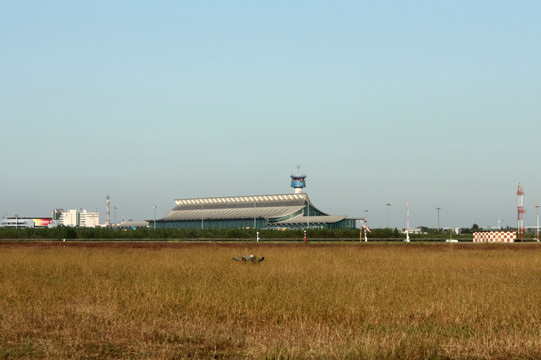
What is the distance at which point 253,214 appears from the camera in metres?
134

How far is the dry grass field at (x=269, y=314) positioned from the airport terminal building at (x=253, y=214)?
333ft

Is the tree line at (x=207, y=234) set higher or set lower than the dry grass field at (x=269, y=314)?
lower

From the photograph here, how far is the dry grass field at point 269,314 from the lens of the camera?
9.84 m

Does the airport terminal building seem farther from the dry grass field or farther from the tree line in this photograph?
the dry grass field

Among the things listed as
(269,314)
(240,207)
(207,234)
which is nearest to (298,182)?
(240,207)

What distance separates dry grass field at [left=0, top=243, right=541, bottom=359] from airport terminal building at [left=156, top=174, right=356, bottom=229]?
10153 centimetres

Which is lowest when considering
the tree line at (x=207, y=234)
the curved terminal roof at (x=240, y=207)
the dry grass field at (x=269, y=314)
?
the tree line at (x=207, y=234)

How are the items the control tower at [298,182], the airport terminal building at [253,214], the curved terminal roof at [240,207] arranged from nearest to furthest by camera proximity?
the airport terminal building at [253,214] → the curved terminal roof at [240,207] → the control tower at [298,182]

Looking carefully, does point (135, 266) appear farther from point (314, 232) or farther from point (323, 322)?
point (314, 232)

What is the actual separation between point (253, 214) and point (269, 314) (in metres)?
120

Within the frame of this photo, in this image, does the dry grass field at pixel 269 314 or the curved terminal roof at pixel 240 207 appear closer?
the dry grass field at pixel 269 314

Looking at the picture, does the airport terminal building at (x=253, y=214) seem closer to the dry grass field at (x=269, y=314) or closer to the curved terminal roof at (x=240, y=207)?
the curved terminal roof at (x=240, y=207)

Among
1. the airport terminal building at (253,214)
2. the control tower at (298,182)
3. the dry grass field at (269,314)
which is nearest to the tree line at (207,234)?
the airport terminal building at (253,214)

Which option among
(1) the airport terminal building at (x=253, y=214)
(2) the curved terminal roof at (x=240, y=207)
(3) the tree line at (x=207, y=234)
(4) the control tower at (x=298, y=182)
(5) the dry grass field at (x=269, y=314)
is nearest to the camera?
(5) the dry grass field at (x=269, y=314)
